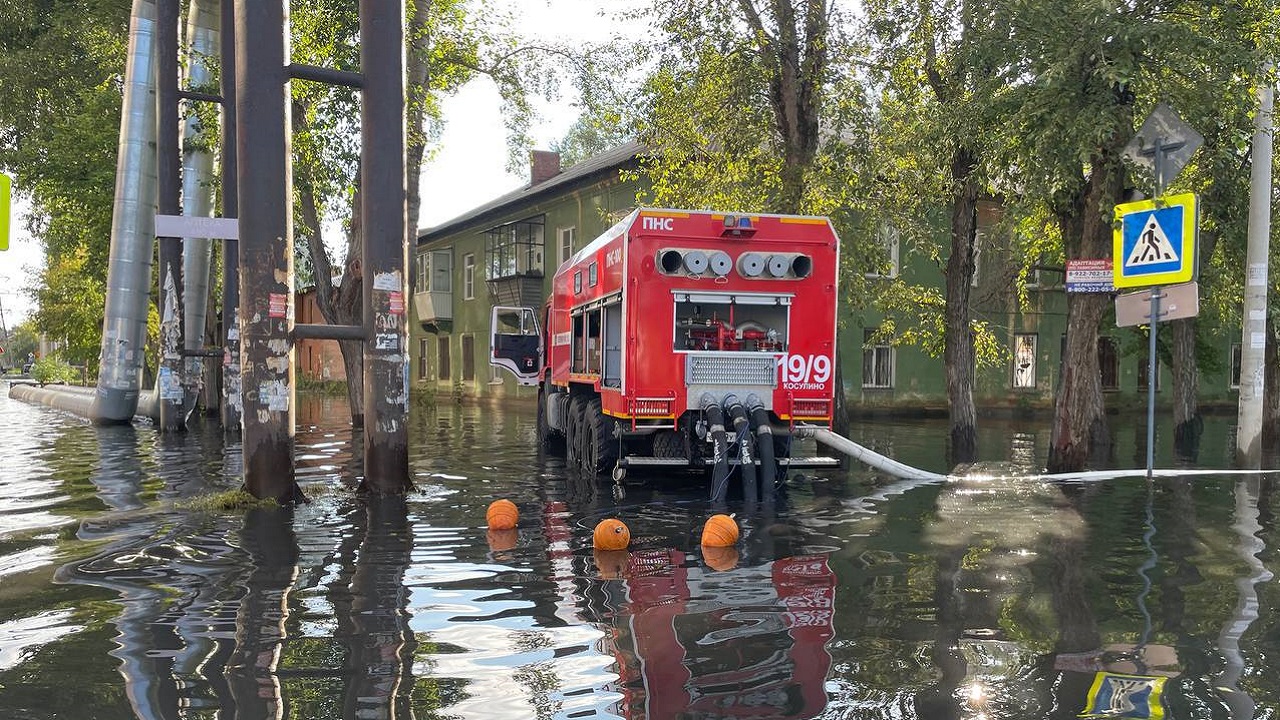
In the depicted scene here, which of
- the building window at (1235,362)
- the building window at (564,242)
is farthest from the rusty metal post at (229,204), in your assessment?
the building window at (1235,362)

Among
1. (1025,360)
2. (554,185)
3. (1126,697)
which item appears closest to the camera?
(1126,697)

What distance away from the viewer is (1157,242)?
37.3 ft

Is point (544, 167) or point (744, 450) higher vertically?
point (544, 167)

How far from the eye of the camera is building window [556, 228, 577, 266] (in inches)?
1420

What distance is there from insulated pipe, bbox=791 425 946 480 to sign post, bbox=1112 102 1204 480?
2848 mm

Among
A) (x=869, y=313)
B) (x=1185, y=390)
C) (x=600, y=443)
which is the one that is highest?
(x=869, y=313)

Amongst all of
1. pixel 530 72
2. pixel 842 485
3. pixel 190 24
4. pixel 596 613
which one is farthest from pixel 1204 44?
pixel 190 24

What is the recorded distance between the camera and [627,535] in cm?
815

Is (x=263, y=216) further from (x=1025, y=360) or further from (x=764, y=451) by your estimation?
(x=1025, y=360)

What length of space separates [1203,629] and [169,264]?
1866cm

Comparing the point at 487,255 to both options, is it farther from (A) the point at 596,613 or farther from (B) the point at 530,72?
(A) the point at 596,613

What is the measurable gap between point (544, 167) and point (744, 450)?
35.9 metres

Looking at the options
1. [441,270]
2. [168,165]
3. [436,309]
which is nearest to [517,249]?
[436,309]

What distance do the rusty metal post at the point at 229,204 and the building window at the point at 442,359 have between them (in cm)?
2595
